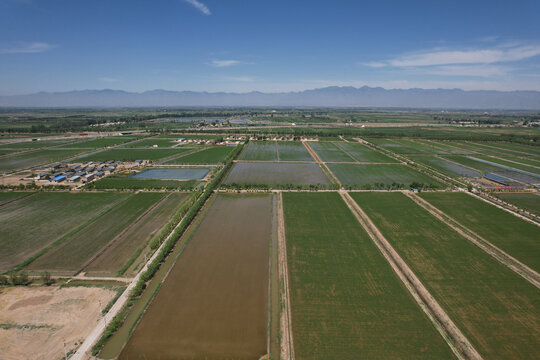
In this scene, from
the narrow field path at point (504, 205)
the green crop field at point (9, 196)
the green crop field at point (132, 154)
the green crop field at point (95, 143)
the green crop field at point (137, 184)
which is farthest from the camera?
the green crop field at point (95, 143)

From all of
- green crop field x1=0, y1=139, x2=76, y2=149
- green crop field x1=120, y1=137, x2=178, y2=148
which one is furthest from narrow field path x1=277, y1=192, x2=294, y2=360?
green crop field x1=0, y1=139, x2=76, y2=149

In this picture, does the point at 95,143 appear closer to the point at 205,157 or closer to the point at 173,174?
the point at 205,157

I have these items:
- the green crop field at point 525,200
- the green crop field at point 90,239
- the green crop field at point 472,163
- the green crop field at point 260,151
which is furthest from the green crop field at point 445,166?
the green crop field at point 90,239

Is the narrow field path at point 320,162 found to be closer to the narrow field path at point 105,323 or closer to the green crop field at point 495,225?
the green crop field at point 495,225

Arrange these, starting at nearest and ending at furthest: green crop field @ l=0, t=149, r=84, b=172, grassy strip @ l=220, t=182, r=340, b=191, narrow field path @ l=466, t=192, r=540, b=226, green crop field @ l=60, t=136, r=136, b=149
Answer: narrow field path @ l=466, t=192, r=540, b=226 → grassy strip @ l=220, t=182, r=340, b=191 → green crop field @ l=0, t=149, r=84, b=172 → green crop field @ l=60, t=136, r=136, b=149

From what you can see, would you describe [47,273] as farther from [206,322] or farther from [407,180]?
[407,180]

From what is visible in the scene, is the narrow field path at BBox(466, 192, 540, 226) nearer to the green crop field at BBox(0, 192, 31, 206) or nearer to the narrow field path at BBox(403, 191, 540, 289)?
the narrow field path at BBox(403, 191, 540, 289)
